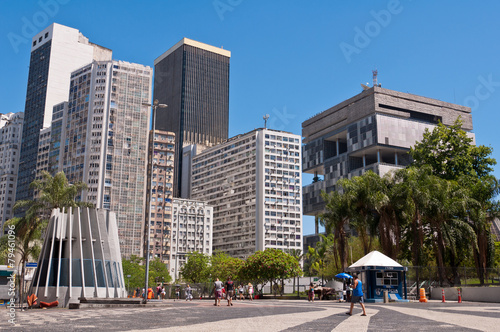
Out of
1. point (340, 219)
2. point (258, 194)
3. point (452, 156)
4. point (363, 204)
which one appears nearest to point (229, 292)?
point (340, 219)

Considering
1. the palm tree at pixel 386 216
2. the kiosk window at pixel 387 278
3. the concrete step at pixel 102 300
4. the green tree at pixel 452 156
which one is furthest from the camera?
the green tree at pixel 452 156

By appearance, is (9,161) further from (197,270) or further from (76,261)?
(76,261)

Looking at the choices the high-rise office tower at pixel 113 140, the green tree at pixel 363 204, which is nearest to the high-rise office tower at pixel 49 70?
the high-rise office tower at pixel 113 140

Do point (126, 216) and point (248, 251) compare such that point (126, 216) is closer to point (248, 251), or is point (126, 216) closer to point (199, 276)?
point (199, 276)

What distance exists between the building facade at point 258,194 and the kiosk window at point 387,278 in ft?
361

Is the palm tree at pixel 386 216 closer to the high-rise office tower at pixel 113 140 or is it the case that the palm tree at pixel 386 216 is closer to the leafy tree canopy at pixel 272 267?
the leafy tree canopy at pixel 272 267

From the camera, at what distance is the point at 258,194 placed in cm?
15075

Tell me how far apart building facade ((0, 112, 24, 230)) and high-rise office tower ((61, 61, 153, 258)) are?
4374 cm

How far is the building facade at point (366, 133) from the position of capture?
404ft

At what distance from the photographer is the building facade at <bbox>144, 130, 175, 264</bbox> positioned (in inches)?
5241

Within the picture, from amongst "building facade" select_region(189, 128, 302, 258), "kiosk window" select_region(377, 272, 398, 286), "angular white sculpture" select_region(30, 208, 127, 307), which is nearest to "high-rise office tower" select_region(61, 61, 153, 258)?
"building facade" select_region(189, 128, 302, 258)

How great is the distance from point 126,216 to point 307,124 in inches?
2420

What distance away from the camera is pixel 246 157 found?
513ft

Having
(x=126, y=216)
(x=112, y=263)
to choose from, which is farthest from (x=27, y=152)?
(x=112, y=263)
